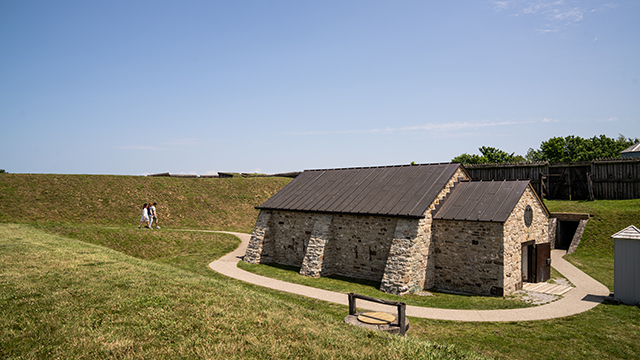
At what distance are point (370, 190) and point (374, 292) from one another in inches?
220

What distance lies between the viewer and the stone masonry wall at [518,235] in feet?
46.5

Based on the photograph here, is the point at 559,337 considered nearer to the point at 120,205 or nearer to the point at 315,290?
the point at 315,290

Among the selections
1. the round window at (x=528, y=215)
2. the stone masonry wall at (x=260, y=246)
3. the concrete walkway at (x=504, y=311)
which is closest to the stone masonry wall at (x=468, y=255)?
the concrete walkway at (x=504, y=311)

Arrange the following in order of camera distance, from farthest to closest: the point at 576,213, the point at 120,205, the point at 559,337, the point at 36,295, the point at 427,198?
the point at 120,205 → the point at 576,213 → the point at 427,198 → the point at 559,337 → the point at 36,295

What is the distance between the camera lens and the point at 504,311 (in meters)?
12.2

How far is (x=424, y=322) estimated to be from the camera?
11016 mm

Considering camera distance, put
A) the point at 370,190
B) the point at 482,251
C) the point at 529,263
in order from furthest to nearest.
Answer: the point at 370,190, the point at 529,263, the point at 482,251

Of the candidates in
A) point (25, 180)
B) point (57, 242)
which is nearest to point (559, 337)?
point (57, 242)

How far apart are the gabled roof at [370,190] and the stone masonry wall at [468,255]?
1609 mm

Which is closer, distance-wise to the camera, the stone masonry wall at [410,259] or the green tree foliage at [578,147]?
the stone masonry wall at [410,259]

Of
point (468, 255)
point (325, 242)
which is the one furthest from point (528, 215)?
point (325, 242)

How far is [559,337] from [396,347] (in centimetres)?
587

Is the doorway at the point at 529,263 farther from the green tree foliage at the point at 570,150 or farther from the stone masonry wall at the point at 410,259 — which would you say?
the green tree foliage at the point at 570,150

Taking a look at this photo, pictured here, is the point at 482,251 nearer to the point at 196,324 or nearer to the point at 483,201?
the point at 483,201
